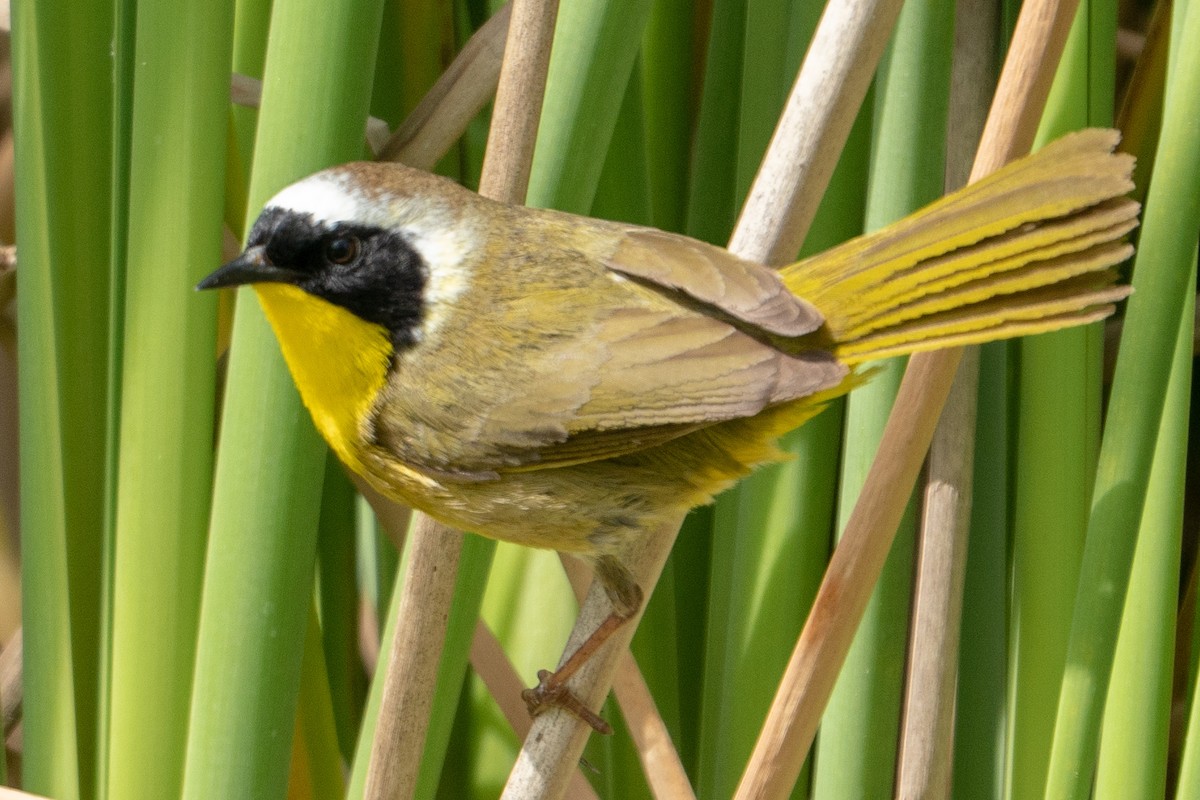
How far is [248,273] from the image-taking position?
1207 mm

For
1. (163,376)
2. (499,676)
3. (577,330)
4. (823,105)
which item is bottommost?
(499,676)

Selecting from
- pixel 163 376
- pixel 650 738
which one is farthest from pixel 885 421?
pixel 163 376

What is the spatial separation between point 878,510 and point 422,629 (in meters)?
0.47

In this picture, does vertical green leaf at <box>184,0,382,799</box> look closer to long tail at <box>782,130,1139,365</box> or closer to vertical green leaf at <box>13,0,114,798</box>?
vertical green leaf at <box>13,0,114,798</box>

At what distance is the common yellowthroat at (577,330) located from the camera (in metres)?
1.20

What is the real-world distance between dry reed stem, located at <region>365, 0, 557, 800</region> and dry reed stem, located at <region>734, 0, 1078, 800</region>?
1.09 feet

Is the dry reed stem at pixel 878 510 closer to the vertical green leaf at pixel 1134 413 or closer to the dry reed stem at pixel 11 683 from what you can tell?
the vertical green leaf at pixel 1134 413

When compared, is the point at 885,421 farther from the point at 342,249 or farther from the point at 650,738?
the point at 342,249

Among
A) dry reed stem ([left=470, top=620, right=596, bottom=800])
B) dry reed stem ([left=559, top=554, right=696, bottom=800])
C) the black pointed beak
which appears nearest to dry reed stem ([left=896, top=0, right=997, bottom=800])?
dry reed stem ([left=559, top=554, right=696, bottom=800])

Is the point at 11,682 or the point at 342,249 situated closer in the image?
the point at 342,249

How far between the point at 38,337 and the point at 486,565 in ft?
1.75

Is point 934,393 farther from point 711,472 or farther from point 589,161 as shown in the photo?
point 589,161

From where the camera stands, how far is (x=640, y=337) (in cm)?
131

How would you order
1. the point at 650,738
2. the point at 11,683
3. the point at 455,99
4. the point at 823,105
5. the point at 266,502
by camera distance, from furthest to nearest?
the point at 11,683, the point at 455,99, the point at 650,738, the point at 823,105, the point at 266,502
